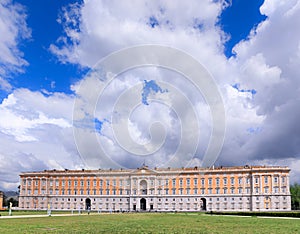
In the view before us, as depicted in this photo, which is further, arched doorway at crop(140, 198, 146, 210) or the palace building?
arched doorway at crop(140, 198, 146, 210)

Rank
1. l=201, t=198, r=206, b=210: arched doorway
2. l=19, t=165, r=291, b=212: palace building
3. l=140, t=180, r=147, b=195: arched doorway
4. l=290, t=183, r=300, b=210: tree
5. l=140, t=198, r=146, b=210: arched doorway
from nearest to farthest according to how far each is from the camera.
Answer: l=19, t=165, r=291, b=212: palace building
l=201, t=198, r=206, b=210: arched doorway
l=140, t=198, r=146, b=210: arched doorway
l=140, t=180, r=147, b=195: arched doorway
l=290, t=183, r=300, b=210: tree

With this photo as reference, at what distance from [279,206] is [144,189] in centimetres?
3478

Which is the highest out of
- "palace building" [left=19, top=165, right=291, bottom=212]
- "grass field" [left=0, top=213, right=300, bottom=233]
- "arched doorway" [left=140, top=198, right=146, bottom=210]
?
"palace building" [left=19, top=165, right=291, bottom=212]

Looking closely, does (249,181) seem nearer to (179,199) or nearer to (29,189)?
(179,199)

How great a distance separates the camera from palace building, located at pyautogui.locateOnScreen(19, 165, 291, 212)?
279 ft

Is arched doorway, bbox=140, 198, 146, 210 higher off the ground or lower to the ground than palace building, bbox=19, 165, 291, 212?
lower

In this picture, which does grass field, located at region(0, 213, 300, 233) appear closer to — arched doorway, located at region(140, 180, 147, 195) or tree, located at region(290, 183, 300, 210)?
arched doorway, located at region(140, 180, 147, 195)

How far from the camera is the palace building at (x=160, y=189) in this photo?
8500 cm

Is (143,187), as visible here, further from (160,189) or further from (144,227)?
(144,227)

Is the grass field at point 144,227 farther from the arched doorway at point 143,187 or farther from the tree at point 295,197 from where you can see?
the tree at point 295,197

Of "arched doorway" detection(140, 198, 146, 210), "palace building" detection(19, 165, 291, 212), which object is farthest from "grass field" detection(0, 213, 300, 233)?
"arched doorway" detection(140, 198, 146, 210)

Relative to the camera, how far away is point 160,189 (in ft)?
305

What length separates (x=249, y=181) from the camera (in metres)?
87.2

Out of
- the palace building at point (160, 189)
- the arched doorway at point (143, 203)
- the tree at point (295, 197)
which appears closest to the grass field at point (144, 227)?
the palace building at point (160, 189)
